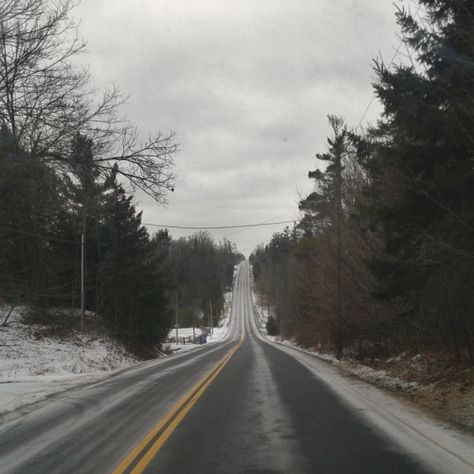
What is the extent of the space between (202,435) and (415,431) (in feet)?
9.80

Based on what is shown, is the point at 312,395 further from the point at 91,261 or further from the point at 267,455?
the point at 91,261

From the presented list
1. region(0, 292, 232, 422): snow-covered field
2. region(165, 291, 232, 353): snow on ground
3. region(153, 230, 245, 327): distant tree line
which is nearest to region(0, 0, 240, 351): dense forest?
region(0, 292, 232, 422): snow-covered field

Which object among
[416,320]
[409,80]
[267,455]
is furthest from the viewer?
[416,320]

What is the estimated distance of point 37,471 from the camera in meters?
5.57

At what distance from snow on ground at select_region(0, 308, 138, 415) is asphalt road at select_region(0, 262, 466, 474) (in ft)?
6.45

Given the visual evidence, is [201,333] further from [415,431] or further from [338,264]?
[415,431]

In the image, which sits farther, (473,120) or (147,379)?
(147,379)

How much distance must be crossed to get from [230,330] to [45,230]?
243ft

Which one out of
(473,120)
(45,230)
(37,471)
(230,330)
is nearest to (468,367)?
(473,120)

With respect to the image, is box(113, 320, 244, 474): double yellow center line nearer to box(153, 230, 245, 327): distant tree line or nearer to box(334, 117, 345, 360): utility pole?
box(334, 117, 345, 360): utility pole

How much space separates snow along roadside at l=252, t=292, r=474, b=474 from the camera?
5.62 metres

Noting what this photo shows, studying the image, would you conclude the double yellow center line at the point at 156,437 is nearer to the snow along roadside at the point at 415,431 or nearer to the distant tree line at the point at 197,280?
the snow along roadside at the point at 415,431

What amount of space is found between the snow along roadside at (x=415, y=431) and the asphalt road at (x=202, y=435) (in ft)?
0.57

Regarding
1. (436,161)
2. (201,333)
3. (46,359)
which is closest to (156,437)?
(436,161)
